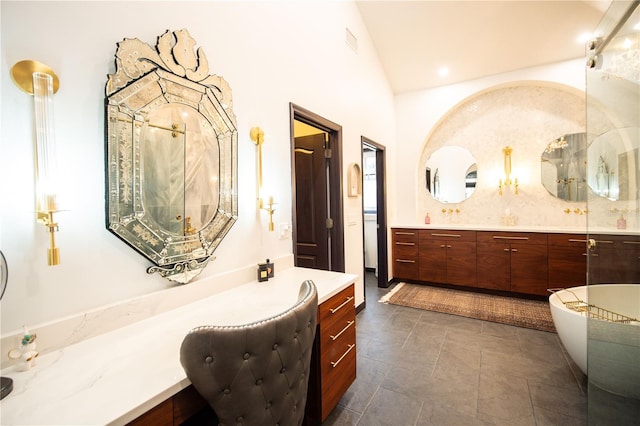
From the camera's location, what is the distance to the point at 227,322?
1.27m

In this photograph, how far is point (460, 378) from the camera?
7.00 feet

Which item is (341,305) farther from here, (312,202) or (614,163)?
(614,163)

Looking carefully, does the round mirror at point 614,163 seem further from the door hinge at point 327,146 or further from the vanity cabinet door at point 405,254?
the door hinge at point 327,146

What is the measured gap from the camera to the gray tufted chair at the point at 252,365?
0.83m

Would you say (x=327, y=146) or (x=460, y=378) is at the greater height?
(x=327, y=146)

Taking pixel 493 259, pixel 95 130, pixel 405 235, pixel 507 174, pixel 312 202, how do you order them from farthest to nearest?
pixel 405 235 → pixel 507 174 → pixel 493 259 → pixel 312 202 → pixel 95 130

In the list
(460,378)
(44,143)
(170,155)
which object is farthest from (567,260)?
(44,143)

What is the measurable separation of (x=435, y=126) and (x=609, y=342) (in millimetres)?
3523

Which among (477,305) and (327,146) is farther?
(477,305)

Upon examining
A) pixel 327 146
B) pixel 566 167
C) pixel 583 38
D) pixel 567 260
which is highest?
pixel 583 38

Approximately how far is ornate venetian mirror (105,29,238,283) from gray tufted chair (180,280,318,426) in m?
0.73

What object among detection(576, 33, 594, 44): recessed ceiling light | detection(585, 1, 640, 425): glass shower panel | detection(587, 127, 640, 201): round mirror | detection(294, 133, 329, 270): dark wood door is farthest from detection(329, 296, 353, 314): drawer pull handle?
detection(576, 33, 594, 44): recessed ceiling light

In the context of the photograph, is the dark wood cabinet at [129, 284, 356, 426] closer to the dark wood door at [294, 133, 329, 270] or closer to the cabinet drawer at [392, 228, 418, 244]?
the dark wood door at [294, 133, 329, 270]

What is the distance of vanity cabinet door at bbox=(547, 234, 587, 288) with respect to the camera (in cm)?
333
